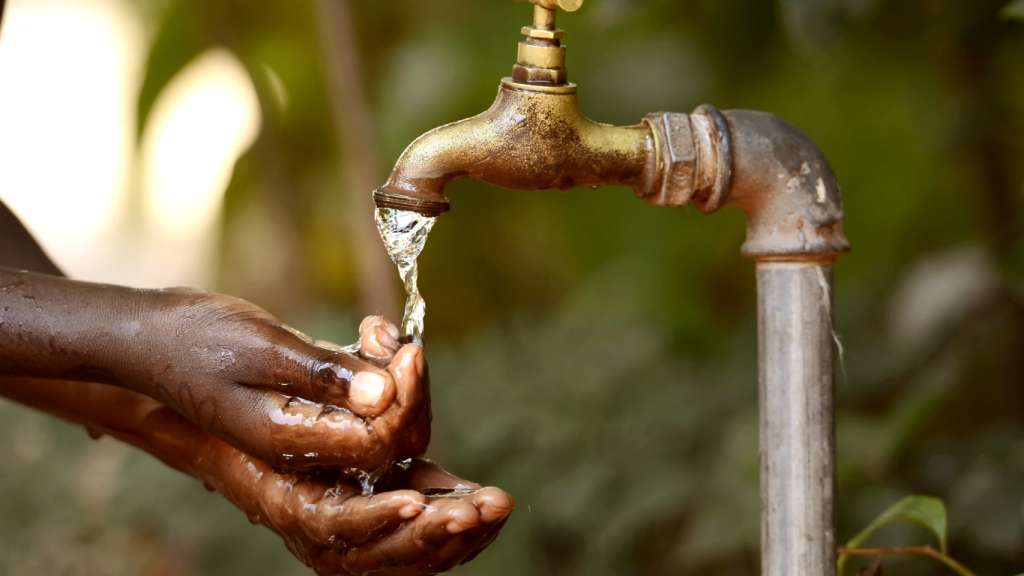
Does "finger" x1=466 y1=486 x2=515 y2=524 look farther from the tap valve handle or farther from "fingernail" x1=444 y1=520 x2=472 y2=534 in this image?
the tap valve handle

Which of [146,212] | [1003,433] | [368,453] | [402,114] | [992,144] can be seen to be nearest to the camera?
[368,453]

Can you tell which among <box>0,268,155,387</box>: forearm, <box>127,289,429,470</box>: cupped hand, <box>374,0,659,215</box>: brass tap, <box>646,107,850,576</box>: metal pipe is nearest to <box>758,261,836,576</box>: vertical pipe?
<box>646,107,850,576</box>: metal pipe

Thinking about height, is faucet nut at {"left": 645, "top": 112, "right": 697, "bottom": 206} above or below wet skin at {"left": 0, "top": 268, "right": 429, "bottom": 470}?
above

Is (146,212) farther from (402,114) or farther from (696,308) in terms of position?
(696,308)

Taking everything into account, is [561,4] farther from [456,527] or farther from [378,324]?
[456,527]

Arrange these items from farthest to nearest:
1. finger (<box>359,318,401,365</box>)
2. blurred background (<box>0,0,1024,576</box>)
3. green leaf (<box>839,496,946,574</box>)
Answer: blurred background (<box>0,0,1024,576</box>), green leaf (<box>839,496,946,574</box>), finger (<box>359,318,401,365</box>)

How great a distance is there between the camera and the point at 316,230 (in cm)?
308

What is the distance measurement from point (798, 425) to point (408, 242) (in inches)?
13.2

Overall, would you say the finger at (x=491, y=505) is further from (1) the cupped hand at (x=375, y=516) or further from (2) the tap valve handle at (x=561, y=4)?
(2) the tap valve handle at (x=561, y=4)

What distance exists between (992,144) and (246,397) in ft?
4.42

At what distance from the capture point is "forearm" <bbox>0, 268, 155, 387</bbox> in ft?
2.15

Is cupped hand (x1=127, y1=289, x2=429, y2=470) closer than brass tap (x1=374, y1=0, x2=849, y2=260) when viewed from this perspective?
Yes

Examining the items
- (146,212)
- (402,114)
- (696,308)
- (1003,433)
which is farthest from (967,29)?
(146,212)

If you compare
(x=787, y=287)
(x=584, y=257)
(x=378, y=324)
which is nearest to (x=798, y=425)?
(x=787, y=287)
